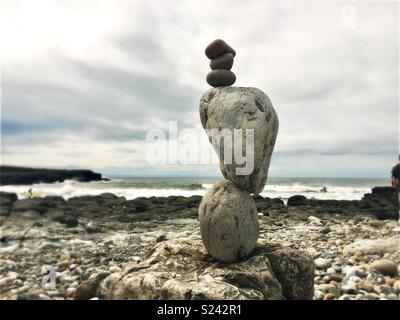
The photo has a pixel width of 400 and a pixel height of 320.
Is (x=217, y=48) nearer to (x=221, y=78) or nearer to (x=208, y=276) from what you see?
(x=221, y=78)

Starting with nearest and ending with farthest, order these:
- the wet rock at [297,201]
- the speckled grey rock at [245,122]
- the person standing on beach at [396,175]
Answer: the speckled grey rock at [245,122]
the person standing on beach at [396,175]
the wet rock at [297,201]

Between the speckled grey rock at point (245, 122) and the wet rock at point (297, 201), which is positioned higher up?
the speckled grey rock at point (245, 122)

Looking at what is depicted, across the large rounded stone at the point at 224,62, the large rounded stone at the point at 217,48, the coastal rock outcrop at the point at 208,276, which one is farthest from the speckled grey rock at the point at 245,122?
the coastal rock outcrop at the point at 208,276

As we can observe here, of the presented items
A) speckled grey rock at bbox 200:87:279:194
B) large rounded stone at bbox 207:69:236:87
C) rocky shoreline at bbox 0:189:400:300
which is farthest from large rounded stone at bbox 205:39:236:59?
rocky shoreline at bbox 0:189:400:300

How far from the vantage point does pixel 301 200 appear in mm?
23594

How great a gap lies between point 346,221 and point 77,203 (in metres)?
16.2

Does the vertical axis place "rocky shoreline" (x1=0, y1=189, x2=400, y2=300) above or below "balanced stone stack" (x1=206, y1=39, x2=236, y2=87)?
below

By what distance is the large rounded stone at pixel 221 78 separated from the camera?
666 cm

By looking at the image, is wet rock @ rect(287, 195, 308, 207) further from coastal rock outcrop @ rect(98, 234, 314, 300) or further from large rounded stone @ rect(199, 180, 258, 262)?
large rounded stone @ rect(199, 180, 258, 262)

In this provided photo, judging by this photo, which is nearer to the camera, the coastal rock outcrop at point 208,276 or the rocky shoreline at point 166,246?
the coastal rock outcrop at point 208,276

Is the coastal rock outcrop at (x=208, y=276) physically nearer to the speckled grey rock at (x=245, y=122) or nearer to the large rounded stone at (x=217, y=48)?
the speckled grey rock at (x=245, y=122)

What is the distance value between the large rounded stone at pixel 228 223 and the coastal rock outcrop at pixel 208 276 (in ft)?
0.77

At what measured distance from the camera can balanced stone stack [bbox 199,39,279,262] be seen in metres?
6.15

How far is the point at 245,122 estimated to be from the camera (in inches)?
240
